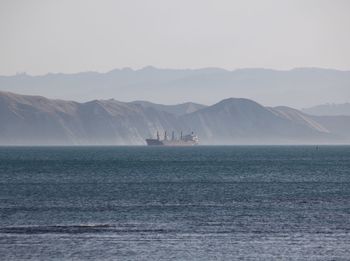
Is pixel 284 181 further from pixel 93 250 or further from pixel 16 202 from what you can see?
pixel 93 250

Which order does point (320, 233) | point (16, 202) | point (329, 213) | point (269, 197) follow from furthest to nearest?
point (269, 197) < point (16, 202) < point (329, 213) < point (320, 233)

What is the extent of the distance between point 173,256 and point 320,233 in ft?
45.4

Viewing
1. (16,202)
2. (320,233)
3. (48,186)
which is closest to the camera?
(320,233)

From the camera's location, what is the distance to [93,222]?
69938 millimetres

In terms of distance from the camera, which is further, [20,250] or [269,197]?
[269,197]

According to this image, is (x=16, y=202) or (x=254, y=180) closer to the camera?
(x=16, y=202)

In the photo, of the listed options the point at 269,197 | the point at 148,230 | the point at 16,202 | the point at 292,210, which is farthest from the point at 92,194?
the point at 148,230

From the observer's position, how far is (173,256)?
53969 millimetres


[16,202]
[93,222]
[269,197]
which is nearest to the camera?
[93,222]

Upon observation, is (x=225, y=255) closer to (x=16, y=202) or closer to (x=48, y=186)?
(x=16, y=202)

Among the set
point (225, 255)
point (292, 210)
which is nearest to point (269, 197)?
point (292, 210)

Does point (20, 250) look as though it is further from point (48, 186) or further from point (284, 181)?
point (284, 181)

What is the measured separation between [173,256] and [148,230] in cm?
1112

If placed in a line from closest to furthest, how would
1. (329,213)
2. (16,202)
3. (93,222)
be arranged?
1. (93,222)
2. (329,213)
3. (16,202)
